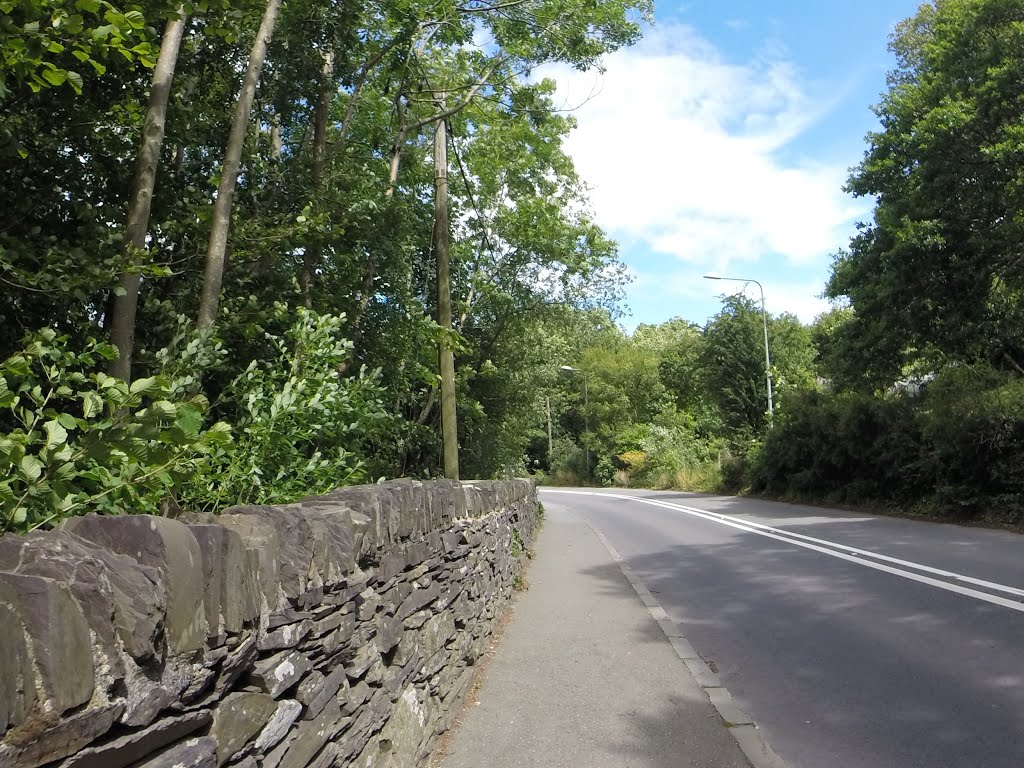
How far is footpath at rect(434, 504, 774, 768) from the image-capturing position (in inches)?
189

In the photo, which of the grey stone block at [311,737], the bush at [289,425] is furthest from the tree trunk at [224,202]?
the grey stone block at [311,737]

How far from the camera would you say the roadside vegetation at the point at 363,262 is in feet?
15.5

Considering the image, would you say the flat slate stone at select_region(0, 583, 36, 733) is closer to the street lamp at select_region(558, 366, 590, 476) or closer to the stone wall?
the stone wall

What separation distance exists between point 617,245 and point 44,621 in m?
27.8

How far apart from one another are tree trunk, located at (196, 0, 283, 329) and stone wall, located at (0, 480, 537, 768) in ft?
12.0

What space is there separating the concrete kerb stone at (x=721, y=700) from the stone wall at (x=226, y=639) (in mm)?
1896

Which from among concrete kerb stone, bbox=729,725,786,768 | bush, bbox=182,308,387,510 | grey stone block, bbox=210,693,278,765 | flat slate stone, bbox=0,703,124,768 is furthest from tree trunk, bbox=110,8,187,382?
flat slate stone, bbox=0,703,124,768

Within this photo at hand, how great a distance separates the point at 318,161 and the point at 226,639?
31.4ft

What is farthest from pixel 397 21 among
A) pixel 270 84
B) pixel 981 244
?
pixel 981 244

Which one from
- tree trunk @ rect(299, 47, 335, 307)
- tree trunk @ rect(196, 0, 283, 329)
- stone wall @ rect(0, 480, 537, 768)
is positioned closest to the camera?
stone wall @ rect(0, 480, 537, 768)

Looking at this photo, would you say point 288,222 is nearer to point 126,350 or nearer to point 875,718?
point 126,350

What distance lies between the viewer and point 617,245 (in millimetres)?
28359

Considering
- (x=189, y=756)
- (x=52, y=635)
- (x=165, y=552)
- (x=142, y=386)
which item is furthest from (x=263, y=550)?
(x=52, y=635)

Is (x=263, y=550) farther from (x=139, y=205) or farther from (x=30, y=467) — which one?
(x=139, y=205)
